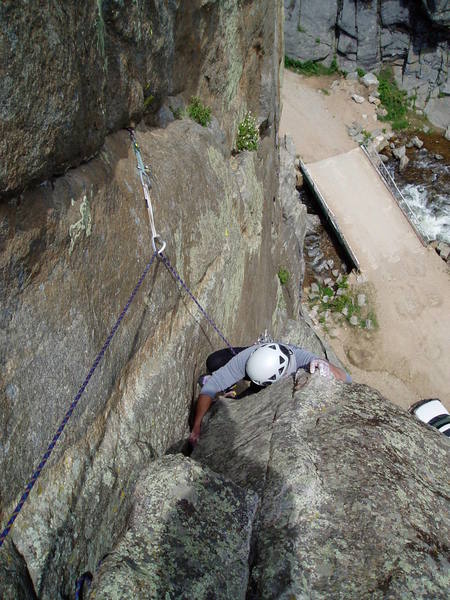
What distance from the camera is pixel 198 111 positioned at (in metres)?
8.52

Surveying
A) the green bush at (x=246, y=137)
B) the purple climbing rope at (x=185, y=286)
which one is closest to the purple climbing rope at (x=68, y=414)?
the purple climbing rope at (x=185, y=286)

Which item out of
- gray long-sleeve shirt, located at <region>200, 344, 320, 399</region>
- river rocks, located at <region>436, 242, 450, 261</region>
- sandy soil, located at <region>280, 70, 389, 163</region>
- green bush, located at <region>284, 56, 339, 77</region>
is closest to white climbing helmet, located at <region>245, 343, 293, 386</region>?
gray long-sleeve shirt, located at <region>200, 344, 320, 399</region>

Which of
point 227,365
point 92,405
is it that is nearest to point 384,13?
point 227,365

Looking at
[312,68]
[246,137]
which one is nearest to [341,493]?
[246,137]

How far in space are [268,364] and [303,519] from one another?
3.01 m

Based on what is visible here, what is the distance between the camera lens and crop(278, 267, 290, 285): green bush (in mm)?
15148

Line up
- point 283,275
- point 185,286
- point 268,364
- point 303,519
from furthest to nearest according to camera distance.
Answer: point 283,275
point 185,286
point 268,364
point 303,519

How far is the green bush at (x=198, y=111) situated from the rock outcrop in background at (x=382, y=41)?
24314 mm

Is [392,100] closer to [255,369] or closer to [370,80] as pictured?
[370,80]

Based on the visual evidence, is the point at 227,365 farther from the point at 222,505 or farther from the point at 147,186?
the point at 222,505

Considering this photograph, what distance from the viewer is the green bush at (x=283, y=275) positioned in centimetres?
1515

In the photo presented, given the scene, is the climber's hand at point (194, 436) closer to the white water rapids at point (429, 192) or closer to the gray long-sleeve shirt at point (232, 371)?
the gray long-sleeve shirt at point (232, 371)

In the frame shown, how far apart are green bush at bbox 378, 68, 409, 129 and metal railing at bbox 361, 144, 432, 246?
3524 mm

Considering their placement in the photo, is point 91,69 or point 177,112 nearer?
point 91,69
